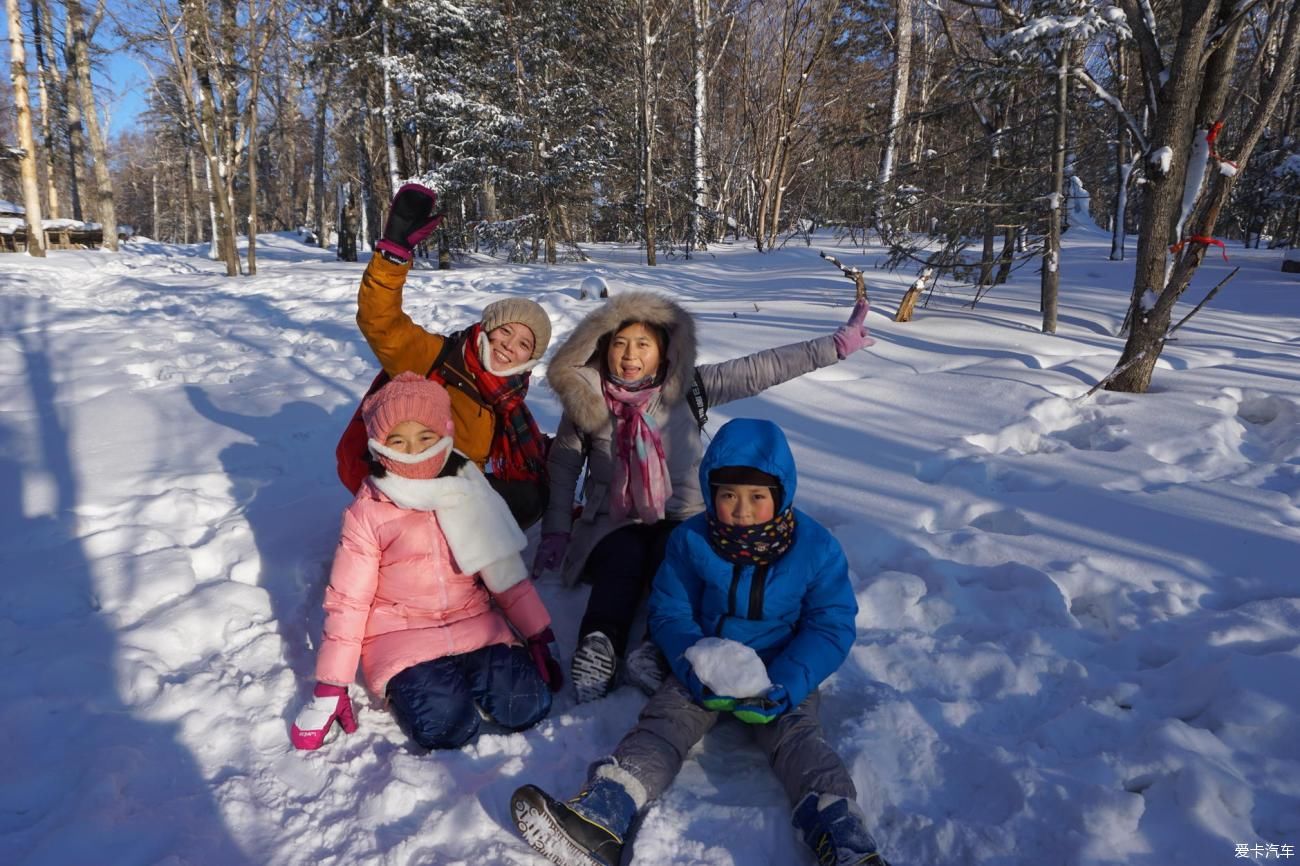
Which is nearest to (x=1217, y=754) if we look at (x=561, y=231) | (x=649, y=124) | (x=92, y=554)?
(x=92, y=554)

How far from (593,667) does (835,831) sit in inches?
38.6

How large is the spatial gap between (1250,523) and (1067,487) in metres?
0.72

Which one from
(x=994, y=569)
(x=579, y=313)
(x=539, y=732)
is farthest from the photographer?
(x=579, y=313)

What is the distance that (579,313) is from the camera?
8117 mm

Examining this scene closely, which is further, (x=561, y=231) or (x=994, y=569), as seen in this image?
(x=561, y=231)

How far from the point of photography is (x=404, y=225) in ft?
8.41

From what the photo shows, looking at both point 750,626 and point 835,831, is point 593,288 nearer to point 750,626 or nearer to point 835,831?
point 750,626

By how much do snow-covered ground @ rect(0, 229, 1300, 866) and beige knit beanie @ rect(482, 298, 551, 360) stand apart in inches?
46.0

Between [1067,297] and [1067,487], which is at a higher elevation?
[1067,297]

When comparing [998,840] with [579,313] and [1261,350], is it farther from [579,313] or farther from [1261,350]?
[579,313]

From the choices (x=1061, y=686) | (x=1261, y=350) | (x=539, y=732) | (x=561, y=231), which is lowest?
(x=539, y=732)

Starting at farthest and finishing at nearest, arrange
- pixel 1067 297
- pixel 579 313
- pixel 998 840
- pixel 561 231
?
pixel 561 231 → pixel 1067 297 → pixel 579 313 → pixel 998 840

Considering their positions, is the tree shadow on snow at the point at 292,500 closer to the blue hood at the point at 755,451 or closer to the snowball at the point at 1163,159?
the blue hood at the point at 755,451

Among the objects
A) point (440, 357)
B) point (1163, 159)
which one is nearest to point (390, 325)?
point (440, 357)
